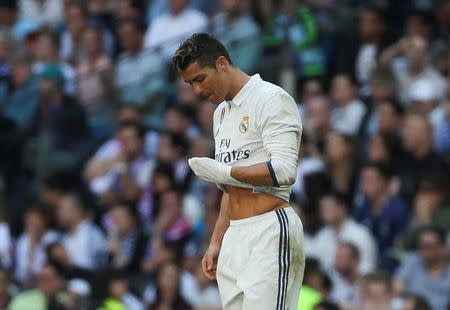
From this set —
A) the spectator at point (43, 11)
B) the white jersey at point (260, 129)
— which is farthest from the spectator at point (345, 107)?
the white jersey at point (260, 129)

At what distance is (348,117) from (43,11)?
20.1ft

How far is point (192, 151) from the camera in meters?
14.9

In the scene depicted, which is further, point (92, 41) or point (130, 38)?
point (92, 41)

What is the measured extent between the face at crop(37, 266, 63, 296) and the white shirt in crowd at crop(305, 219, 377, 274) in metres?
2.44

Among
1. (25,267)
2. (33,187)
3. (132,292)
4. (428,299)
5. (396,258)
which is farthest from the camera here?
(33,187)

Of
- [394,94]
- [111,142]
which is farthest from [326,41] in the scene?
[111,142]

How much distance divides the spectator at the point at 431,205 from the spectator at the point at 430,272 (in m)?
0.27

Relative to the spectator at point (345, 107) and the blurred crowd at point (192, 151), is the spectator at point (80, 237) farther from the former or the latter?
the spectator at point (345, 107)

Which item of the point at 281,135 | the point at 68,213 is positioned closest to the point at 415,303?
the point at 281,135

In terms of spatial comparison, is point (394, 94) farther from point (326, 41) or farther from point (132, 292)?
point (132, 292)

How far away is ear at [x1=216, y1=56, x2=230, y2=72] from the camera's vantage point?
7.93m

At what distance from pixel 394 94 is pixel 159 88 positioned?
2921mm

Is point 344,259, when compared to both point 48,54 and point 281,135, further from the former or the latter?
point 48,54

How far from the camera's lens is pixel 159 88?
16016 mm
